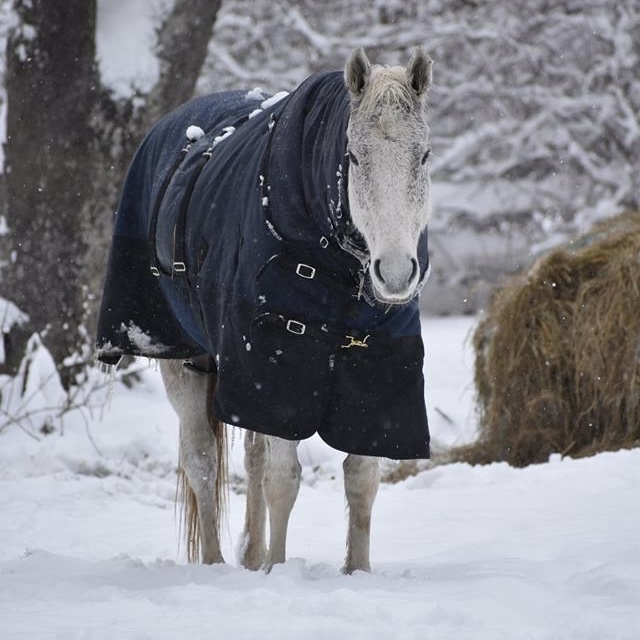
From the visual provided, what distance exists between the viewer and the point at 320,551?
4762mm

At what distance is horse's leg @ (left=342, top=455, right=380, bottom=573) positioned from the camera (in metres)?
3.95

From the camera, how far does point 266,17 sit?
17.6 metres

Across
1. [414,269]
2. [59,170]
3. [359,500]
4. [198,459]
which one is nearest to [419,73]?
[414,269]

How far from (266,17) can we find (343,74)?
47.4ft

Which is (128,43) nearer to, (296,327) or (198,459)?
(198,459)

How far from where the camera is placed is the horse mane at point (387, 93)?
3.34m

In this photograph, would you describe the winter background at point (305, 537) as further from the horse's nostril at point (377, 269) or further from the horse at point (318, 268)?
the horse's nostril at point (377, 269)

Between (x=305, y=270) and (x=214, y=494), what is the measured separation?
1.44 m

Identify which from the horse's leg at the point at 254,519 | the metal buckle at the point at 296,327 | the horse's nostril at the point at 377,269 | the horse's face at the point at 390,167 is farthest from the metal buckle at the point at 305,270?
the horse's leg at the point at 254,519

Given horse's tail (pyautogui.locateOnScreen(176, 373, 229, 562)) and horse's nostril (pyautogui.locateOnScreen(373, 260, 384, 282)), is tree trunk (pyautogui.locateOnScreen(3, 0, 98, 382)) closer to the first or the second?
horse's tail (pyautogui.locateOnScreen(176, 373, 229, 562))

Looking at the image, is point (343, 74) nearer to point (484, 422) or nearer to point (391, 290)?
point (391, 290)

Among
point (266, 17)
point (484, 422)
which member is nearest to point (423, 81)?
point (484, 422)

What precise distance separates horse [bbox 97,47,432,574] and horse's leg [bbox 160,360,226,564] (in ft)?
1.29

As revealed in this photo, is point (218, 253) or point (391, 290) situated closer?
point (391, 290)
